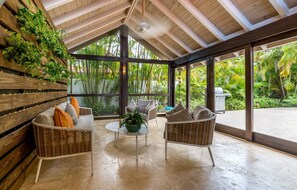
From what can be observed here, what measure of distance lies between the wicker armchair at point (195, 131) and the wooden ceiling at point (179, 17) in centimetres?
224

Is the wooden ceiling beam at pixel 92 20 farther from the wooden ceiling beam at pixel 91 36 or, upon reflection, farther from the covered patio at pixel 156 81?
the wooden ceiling beam at pixel 91 36

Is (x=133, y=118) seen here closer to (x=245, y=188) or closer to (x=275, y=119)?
(x=245, y=188)

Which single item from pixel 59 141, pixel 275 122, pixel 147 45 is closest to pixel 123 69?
pixel 147 45

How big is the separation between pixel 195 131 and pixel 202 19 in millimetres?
2710

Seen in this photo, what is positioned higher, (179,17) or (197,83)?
(179,17)

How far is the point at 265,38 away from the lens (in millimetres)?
3270

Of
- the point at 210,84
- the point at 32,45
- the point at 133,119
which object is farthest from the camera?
the point at 210,84

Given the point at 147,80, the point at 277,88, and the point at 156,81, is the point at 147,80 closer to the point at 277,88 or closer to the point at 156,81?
the point at 156,81

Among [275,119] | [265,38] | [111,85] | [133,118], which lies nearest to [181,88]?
[111,85]

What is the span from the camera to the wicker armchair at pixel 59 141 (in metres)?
2.03

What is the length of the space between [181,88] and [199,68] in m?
1.15

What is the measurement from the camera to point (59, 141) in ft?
6.88

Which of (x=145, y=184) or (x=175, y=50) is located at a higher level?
(x=175, y=50)

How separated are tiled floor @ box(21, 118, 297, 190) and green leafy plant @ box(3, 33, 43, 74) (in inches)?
56.5
